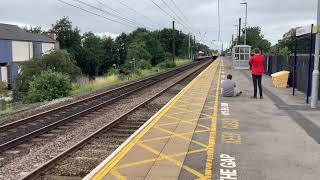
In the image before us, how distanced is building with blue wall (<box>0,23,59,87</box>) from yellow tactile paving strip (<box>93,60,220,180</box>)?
42.3 meters

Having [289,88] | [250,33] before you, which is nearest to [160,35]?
[250,33]

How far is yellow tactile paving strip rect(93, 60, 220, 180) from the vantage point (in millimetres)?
6781

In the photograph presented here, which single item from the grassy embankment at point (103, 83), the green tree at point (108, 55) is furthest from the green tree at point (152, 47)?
the grassy embankment at point (103, 83)

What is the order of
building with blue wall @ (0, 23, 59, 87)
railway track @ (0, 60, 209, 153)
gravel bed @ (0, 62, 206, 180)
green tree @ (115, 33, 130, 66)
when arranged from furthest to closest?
1. green tree @ (115, 33, 130, 66)
2. building with blue wall @ (0, 23, 59, 87)
3. railway track @ (0, 60, 209, 153)
4. gravel bed @ (0, 62, 206, 180)

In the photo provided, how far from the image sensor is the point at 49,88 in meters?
25.1

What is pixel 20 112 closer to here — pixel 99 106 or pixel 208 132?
pixel 99 106

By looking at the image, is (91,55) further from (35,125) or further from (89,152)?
(89,152)

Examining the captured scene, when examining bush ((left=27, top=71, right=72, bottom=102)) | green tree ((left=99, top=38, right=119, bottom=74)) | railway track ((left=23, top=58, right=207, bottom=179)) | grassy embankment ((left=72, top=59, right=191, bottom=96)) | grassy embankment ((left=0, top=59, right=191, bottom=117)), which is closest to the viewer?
railway track ((left=23, top=58, right=207, bottom=179))

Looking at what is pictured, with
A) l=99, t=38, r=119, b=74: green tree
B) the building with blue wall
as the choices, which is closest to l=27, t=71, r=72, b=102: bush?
the building with blue wall

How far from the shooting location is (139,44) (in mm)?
96875

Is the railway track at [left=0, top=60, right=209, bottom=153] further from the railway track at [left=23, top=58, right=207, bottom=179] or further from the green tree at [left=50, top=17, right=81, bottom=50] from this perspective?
the green tree at [left=50, top=17, right=81, bottom=50]

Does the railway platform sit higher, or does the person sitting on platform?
the person sitting on platform

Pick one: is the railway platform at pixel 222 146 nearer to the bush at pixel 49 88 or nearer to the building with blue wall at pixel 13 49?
the bush at pixel 49 88

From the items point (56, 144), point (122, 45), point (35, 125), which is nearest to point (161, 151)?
point (56, 144)
